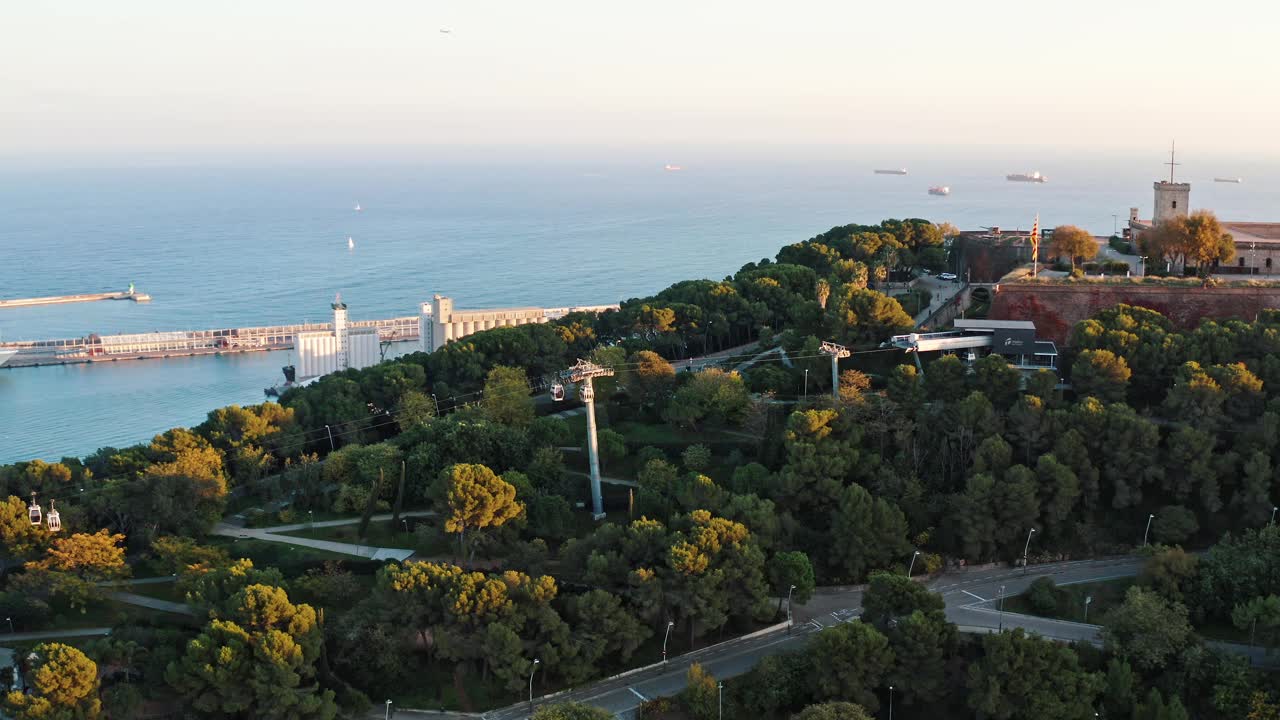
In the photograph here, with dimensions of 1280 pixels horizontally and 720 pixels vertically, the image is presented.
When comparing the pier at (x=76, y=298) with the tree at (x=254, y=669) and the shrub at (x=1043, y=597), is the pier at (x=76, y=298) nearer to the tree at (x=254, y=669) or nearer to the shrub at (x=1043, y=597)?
the tree at (x=254, y=669)

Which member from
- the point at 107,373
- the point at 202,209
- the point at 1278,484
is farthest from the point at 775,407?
the point at 202,209

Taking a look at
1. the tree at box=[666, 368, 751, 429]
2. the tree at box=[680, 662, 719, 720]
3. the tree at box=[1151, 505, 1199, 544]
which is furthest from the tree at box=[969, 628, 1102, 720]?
the tree at box=[666, 368, 751, 429]

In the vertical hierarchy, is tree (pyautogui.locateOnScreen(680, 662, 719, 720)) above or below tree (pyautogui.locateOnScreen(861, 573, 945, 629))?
below

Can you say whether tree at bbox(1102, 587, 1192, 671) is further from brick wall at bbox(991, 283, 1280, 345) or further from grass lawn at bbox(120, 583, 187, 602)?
grass lawn at bbox(120, 583, 187, 602)

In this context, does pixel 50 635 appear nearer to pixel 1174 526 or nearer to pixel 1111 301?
pixel 1174 526

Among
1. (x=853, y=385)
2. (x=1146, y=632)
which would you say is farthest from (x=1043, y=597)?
(x=853, y=385)

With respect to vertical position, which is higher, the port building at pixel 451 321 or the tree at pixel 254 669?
the port building at pixel 451 321

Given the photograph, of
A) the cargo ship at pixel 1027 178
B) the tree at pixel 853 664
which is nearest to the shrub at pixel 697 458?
the tree at pixel 853 664
